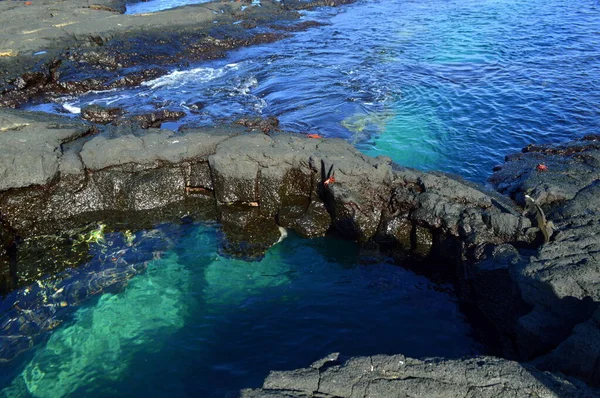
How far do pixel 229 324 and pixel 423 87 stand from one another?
691 inches

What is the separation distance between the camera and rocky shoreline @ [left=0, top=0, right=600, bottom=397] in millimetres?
6598

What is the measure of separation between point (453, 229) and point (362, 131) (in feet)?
29.2

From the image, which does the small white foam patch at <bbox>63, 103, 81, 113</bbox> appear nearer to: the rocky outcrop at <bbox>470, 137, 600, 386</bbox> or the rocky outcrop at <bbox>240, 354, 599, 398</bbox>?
the rocky outcrop at <bbox>240, 354, 599, 398</bbox>

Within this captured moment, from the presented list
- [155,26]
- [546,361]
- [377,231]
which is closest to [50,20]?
[155,26]

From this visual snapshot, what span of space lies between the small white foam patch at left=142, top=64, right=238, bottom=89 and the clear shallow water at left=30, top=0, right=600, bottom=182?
6 centimetres

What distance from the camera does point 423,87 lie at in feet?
75.3

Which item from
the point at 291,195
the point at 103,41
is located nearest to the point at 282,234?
the point at 291,195

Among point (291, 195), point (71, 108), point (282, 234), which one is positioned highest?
point (291, 195)

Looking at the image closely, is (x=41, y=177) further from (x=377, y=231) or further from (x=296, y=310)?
(x=377, y=231)

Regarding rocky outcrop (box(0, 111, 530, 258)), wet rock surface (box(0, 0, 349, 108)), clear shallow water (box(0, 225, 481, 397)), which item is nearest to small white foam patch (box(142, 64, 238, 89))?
wet rock surface (box(0, 0, 349, 108))

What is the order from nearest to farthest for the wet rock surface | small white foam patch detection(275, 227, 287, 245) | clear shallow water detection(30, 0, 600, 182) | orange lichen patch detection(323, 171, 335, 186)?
orange lichen patch detection(323, 171, 335, 186), small white foam patch detection(275, 227, 287, 245), clear shallow water detection(30, 0, 600, 182), the wet rock surface

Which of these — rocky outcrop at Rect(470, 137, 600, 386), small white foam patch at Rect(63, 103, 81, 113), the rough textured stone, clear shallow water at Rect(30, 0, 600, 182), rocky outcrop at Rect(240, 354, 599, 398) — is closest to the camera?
rocky outcrop at Rect(240, 354, 599, 398)

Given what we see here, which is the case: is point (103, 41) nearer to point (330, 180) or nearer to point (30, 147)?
point (30, 147)

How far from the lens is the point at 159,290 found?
425 inches
